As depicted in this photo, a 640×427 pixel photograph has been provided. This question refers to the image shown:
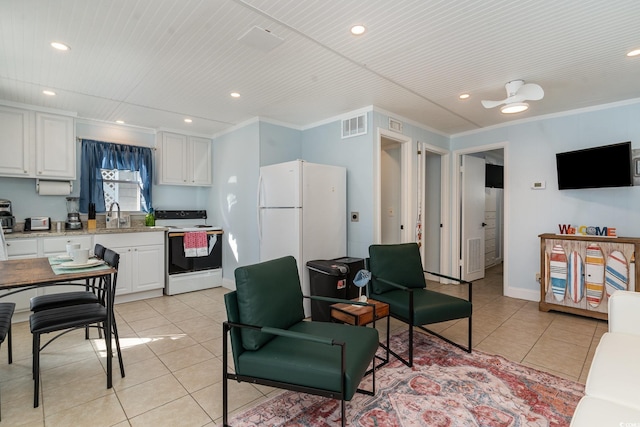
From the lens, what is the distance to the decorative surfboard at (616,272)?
3.36 m

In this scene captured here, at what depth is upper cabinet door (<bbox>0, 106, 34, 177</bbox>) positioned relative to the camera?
363cm

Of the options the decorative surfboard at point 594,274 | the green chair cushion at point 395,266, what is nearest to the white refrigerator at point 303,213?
the green chair cushion at point 395,266

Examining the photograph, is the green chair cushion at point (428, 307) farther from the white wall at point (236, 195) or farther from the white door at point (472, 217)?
the white door at point (472, 217)

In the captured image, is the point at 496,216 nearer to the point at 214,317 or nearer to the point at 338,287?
the point at 338,287

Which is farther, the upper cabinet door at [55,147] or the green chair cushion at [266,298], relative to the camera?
the upper cabinet door at [55,147]

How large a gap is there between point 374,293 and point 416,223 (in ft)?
6.02

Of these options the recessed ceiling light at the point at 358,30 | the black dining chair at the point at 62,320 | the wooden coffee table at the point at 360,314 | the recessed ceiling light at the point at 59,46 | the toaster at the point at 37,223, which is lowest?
the wooden coffee table at the point at 360,314

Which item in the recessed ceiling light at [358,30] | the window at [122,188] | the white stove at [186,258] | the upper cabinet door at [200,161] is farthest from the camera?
the upper cabinet door at [200,161]

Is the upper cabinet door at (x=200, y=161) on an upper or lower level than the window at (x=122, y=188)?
upper

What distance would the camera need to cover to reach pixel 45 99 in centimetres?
360

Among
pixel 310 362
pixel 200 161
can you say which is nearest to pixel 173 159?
pixel 200 161

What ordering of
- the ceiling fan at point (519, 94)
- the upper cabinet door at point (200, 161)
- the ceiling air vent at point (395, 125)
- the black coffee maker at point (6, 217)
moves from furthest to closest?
the upper cabinet door at point (200, 161) < the ceiling air vent at point (395, 125) < the black coffee maker at point (6, 217) < the ceiling fan at point (519, 94)

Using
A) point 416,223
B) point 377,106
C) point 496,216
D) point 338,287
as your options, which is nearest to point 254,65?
point 377,106

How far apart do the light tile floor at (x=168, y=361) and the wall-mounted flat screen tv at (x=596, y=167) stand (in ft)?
5.28
